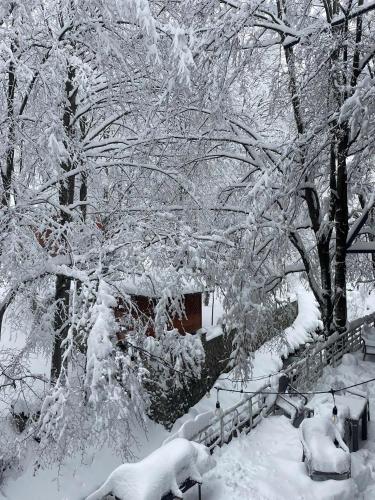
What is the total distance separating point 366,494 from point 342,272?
17.2 feet

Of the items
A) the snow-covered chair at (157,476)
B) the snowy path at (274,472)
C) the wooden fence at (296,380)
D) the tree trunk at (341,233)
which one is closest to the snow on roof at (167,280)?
the wooden fence at (296,380)

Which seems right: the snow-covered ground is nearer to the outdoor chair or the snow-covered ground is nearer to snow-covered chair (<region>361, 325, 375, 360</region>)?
the outdoor chair

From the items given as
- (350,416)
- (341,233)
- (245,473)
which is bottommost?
(245,473)

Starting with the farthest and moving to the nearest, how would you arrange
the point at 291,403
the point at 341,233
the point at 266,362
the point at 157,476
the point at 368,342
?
the point at 266,362, the point at 368,342, the point at 341,233, the point at 291,403, the point at 157,476

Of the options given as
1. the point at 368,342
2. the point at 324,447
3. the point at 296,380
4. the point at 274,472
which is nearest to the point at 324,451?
the point at 324,447

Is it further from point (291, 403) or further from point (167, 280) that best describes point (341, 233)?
point (167, 280)

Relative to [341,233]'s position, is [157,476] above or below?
below

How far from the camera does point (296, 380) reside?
9.55 meters

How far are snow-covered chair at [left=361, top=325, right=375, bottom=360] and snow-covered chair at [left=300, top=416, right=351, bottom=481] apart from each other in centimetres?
472

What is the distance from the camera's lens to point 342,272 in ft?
34.7

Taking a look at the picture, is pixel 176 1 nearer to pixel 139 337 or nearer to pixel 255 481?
pixel 139 337

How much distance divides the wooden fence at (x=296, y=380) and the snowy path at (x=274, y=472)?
0.82 feet

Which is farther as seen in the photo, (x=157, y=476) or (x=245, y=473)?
(x=245, y=473)

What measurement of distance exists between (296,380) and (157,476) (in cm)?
483
